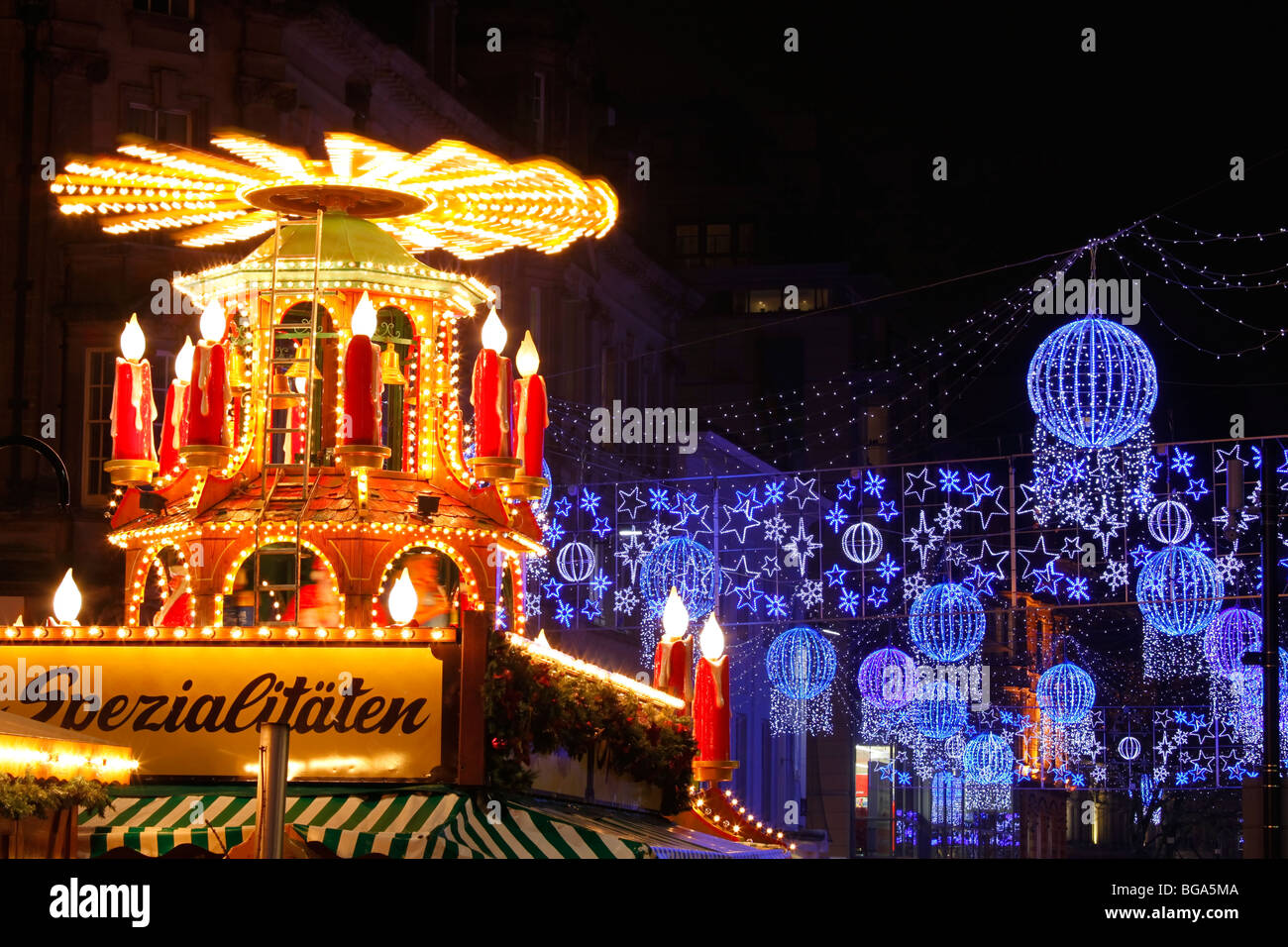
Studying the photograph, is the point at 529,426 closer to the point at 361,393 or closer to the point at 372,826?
the point at 361,393

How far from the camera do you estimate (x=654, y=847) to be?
572 inches

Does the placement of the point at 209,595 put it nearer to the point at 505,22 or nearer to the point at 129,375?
the point at 129,375

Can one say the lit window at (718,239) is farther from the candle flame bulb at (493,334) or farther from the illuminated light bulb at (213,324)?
the illuminated light bulb at (213,324)

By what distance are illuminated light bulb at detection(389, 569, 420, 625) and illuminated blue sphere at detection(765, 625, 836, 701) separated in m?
30.4

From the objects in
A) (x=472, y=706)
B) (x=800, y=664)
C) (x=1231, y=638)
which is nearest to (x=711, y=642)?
(x=472, y=706)

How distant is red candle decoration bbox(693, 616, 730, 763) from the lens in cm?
2053

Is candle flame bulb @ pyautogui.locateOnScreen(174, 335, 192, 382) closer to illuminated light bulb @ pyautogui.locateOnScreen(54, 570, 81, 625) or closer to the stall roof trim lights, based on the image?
the stall roof trim lights

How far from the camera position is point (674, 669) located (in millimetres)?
20719

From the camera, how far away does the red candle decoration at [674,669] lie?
67.5 ft

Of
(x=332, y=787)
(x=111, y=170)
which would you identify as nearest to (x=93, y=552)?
(x=111, y=170)

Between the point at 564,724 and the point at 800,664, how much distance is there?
41176mm

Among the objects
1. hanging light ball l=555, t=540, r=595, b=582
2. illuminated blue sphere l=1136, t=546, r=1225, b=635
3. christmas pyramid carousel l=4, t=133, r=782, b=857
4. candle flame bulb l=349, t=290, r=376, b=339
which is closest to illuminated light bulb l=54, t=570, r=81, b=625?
christmas pyramid carousel l=4, t=133, r=782, b=857

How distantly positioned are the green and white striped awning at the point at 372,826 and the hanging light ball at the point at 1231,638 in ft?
69.1
